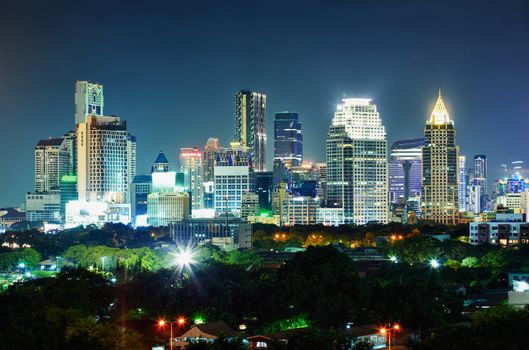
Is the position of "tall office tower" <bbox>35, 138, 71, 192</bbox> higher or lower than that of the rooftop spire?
lower

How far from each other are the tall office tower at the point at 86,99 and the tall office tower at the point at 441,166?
41.7m

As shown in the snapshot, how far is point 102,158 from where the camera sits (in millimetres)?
131250

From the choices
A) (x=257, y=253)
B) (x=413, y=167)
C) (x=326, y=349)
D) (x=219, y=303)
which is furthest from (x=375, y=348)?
(x=413, y=167)

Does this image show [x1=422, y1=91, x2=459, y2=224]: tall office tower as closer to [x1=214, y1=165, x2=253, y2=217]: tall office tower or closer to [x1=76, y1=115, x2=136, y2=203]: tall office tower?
[x1=214, y1=165, x2=253, y2=217]: tall office tower

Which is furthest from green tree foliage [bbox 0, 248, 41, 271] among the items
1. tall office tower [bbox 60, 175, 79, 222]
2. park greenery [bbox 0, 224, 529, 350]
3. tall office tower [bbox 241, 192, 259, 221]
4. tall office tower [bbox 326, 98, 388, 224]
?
tall office tower [bbox 60, 175, 79, 222]

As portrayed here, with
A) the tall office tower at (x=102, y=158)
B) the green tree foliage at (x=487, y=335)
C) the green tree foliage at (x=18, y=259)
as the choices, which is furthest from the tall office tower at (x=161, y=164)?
the green tree foliage at (x=487, y=335)

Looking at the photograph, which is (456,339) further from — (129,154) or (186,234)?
(129,154)

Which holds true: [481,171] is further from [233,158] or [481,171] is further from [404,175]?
[233,158]

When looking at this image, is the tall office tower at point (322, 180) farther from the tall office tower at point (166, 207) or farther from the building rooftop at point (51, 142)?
the building rooftop at point (51, 142)

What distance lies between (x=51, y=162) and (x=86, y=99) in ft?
83.4

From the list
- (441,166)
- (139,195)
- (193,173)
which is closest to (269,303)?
(441,166)

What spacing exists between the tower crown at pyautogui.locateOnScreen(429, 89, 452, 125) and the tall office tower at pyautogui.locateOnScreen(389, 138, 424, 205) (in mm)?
35347

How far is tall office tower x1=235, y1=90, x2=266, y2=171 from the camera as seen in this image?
152 m

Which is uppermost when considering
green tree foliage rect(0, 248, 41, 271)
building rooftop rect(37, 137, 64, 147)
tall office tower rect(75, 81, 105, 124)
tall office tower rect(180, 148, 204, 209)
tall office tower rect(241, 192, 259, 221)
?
tall office tower rect(75, 81, 105, 124)
